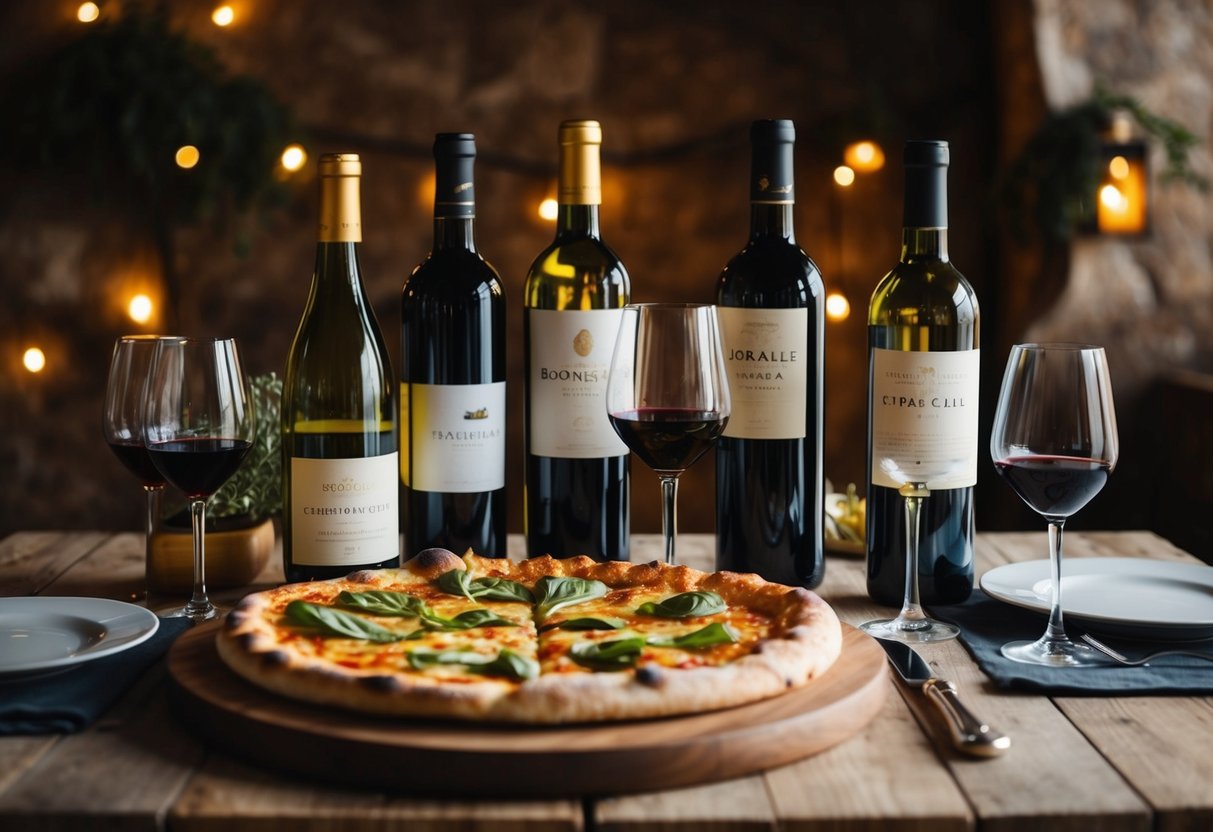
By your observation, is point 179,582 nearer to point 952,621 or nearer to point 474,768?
point 474,768

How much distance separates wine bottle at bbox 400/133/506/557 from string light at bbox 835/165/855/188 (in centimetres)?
Result: 214

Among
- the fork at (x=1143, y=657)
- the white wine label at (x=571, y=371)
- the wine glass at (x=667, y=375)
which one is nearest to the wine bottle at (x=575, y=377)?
the white wine label at (x=571, y=371)

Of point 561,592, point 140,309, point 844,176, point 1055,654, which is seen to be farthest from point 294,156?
point 1055,654

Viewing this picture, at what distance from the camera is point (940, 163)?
50.0 inches

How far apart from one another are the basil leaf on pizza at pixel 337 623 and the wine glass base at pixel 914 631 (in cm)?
48

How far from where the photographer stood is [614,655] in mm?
944

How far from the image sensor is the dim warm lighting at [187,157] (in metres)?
3.16

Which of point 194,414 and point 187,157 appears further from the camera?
point 187,157

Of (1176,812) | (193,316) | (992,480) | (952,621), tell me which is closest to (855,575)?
(952,621)

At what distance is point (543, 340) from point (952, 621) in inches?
20.1

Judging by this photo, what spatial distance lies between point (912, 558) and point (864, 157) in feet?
7.53

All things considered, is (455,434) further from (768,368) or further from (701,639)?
(701,639)

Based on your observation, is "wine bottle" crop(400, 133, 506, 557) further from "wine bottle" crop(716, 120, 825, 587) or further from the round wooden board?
the round wooden board

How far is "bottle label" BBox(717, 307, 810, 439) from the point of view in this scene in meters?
1.31
